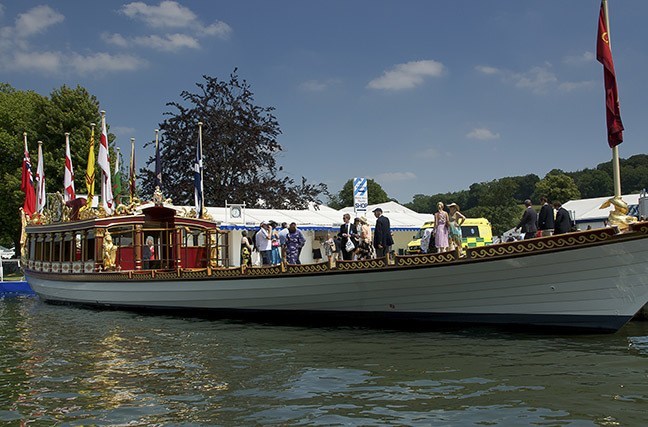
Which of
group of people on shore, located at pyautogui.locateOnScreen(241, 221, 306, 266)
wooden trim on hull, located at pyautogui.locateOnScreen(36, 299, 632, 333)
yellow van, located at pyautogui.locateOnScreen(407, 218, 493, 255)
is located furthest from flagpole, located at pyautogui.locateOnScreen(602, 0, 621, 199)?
yellow van, located at pyautogui.locateOnScreen(407, 218, 493, 255)

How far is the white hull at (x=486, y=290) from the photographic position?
987 cm

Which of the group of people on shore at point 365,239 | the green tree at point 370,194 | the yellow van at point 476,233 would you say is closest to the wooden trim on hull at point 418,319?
the group of people on shore at point 365,239

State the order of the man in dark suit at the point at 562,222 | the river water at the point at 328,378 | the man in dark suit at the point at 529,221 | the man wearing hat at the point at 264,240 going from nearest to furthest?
the river water at the point at 328,378 < the man in dark suit at the point at 562,222 < the man in dark suit at the point at 529,221 < the man wearing hat at the point at 264,240

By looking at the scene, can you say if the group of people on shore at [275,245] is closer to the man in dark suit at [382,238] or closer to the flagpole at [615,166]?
the man in dark suit at [382,238]

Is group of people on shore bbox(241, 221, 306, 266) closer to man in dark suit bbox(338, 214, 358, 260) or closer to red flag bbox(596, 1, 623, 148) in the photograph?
man in dark suit bbox(338, 214, 358, 260)

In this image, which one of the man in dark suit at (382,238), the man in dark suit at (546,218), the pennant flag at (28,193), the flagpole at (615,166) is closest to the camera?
the flagpole at (615,166)

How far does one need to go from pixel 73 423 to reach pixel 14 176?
34.2m

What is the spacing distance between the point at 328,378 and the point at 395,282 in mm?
4207

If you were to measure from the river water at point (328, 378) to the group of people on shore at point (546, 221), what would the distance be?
8.04 ft

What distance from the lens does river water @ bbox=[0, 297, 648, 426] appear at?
6.14 m

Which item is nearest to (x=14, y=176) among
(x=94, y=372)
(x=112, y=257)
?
(x=112, y=257)

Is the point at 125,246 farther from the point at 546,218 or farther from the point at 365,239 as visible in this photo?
the point at 546,218

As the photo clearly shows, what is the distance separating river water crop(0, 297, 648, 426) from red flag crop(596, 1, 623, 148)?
11.6ft

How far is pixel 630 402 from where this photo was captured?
6277 mm
